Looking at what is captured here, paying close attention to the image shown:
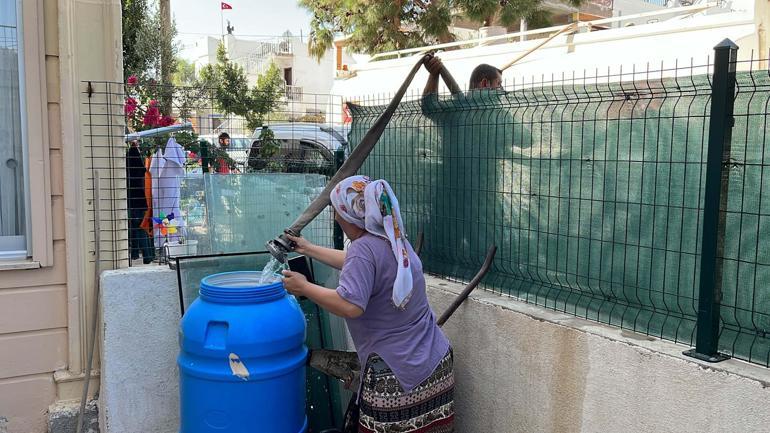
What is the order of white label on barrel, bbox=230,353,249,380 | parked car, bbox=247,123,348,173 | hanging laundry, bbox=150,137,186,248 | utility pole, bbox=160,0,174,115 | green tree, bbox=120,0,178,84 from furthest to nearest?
1. utility pole, bbox=160,0,174,115
2. green tree, bbox=120,0,178,84
3. parked car, bbox=247,123,348,173
4. hanging laundry, bbox=150,137,186,248
5. white label on barrel, bbox=230,353,249,380

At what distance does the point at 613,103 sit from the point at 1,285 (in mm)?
3517

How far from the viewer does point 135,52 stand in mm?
11688

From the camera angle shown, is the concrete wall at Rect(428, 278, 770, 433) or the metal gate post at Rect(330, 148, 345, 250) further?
the metal gate post at Rect(330, 148, 345, 250)

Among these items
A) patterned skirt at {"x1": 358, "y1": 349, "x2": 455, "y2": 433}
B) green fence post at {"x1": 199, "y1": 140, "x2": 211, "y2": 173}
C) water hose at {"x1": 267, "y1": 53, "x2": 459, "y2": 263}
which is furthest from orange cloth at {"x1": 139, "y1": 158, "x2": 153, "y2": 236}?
patterned skirt at {"x1": 358, "y1": 349, "x2": 455, "y2": 433}

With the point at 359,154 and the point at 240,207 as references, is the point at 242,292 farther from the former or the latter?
the point at 359,154

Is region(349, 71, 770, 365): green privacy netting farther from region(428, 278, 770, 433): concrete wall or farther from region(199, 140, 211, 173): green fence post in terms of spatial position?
region(199, 140, 211, 173): green fence post

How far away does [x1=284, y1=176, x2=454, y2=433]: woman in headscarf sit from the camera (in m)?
2.70

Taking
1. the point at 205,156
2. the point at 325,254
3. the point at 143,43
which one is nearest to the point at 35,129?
the point at 205,156

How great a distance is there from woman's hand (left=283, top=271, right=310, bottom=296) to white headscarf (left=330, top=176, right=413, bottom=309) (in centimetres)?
34

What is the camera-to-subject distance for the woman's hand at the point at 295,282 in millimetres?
2693

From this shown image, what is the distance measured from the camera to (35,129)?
11.8 feet

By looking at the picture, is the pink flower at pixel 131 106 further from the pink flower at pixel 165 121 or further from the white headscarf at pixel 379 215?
the white headscarf at pixel 379 215

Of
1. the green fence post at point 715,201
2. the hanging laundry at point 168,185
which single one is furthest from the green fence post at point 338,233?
the green fence post at point 715,201

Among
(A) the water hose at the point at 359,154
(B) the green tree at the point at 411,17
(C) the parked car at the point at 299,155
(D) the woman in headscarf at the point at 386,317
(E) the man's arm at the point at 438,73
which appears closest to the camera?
(D) the woman in headscarf at the point at 386,317
